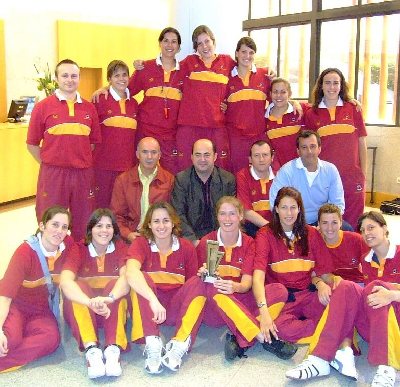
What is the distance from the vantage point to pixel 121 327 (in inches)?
125

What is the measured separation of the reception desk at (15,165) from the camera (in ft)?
24.4

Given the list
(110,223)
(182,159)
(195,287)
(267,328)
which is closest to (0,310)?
(110,223)

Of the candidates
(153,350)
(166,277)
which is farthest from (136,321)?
(166,277)

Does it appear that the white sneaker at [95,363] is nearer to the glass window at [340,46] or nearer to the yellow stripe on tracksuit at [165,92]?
the yellow stripe on tracksuit at [165,92]

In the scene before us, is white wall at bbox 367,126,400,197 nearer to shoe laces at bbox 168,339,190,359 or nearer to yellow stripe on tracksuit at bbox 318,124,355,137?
yellow stripe on tracksuit at bbox 318,124,355,137

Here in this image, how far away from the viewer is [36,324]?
3197mm

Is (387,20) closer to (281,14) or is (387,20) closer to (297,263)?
(281,14)

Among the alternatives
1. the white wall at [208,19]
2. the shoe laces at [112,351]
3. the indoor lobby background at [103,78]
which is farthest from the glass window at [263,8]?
the shoe laces at [112,351]

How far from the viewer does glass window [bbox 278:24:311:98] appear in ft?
32.3

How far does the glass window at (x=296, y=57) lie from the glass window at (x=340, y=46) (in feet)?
1.67

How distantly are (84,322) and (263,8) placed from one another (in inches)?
332

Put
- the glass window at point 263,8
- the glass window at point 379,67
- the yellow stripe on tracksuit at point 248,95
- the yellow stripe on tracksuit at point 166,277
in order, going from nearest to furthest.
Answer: the yellow stripe on tracksuit at point 166,277, the yellow stripe on tracksuit at point 248,95, the glass window at point 379,67, the glass window at point 263,8

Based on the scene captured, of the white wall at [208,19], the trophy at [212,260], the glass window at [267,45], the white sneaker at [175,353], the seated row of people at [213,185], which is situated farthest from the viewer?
the glass window at [267,45]

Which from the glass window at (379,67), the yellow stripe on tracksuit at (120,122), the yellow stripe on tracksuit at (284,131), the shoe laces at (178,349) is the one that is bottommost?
the shoe laces at (178,349)
